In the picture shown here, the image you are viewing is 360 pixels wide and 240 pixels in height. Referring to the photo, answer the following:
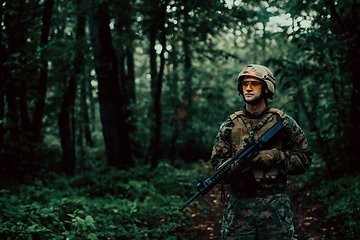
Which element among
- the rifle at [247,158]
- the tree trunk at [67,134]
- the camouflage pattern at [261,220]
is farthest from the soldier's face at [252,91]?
the tree trunk at [67,134]

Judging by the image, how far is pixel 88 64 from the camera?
10281mm

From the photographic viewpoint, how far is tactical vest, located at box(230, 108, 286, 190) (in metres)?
2.93

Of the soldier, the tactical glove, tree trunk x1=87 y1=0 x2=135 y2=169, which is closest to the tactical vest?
the soldier

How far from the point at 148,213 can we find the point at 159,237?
111 centimetres

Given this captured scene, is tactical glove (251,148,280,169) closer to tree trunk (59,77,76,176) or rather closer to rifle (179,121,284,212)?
rifle (179,121,284,212)

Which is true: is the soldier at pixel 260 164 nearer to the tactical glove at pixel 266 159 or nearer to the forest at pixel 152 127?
the tactical glove at pixel 266 159

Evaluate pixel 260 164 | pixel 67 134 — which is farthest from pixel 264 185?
pixel 67 134

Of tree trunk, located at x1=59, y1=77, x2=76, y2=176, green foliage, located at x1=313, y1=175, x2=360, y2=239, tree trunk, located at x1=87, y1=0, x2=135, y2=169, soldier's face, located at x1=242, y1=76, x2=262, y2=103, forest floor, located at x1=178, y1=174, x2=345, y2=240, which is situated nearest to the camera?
soldier's face, located at x1=242, y1=76, x2=262, y2=103

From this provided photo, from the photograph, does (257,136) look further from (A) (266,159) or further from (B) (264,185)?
(B) (264,185)

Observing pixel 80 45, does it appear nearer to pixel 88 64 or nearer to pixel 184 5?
pixel 88 64

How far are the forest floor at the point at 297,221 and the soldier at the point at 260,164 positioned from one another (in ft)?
9.98

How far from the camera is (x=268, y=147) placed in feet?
9.89

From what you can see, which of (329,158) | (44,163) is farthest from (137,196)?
(44,163)

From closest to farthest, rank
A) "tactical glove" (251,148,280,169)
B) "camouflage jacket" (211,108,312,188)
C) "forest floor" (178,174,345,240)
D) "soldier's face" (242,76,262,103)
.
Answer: "tactical glove" (251,148,280,169), "camouflage jacket" (211,108,312,188), "soldier's face" (242,76,262,103), "forest floor" (178,174,345,240)
